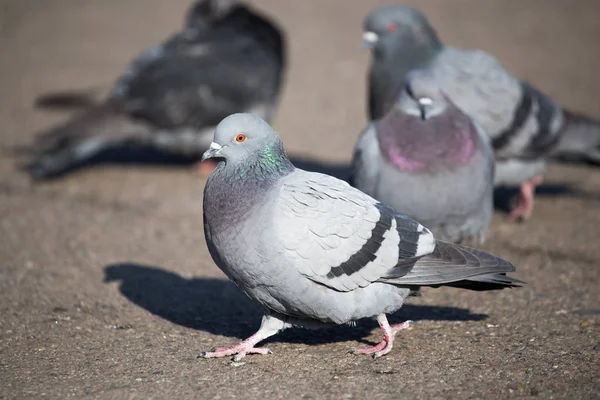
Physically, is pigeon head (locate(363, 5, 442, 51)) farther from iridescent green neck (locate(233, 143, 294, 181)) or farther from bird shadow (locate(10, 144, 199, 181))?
iridescent green neck (locate(233, 143, 294, 181))

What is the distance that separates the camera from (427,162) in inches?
197

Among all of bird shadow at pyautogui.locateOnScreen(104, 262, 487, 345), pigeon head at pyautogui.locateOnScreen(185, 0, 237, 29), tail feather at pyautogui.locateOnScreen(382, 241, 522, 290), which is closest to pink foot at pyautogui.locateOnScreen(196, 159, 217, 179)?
pigeon head at pyautogui.locateOnScreen(185, 0, 237, 29)

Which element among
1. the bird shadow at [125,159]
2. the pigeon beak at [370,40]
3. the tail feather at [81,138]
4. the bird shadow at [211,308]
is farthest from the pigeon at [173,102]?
the bird shadow at [211,308]

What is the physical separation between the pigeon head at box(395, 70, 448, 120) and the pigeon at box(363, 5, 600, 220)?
0.89 metres

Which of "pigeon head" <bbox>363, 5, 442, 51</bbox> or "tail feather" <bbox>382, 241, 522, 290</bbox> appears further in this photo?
"pigeon head" <bbox>363, 5, 442, 51</bbox>

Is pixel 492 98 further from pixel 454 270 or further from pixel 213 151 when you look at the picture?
pixel 213 151

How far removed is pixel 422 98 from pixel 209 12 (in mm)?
4292

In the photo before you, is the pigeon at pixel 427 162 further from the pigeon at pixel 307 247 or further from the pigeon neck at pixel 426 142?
the pigeon at pixel 307 247

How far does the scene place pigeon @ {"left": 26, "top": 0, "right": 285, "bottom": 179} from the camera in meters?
7.96

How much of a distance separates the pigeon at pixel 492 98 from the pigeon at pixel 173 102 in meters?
1.63

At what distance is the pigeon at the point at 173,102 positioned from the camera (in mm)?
7961

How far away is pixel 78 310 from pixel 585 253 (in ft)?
12.2

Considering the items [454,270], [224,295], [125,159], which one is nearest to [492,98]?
[454,270]

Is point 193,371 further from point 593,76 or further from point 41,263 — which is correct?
point 593,76
